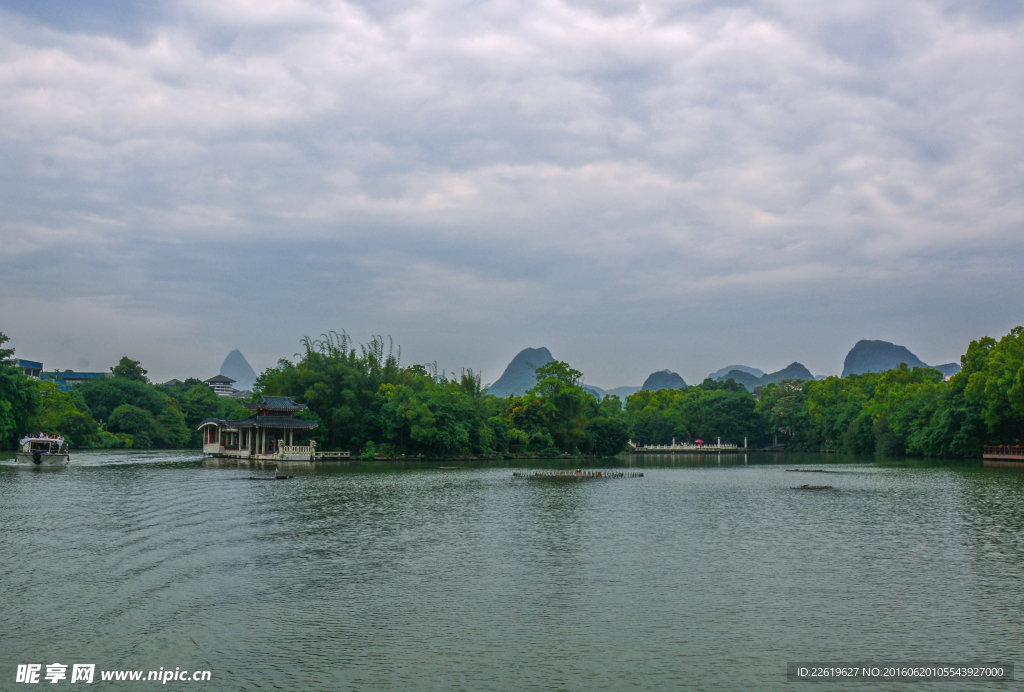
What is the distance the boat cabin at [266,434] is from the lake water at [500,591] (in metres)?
30.9

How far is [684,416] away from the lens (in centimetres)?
11606

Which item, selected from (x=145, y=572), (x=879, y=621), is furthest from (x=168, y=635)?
(x=879, y=621)

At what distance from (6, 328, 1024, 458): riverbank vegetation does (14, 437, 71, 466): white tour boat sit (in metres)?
11.3

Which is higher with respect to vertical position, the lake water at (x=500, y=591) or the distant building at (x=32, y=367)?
the distant building at (x=32, y=367)

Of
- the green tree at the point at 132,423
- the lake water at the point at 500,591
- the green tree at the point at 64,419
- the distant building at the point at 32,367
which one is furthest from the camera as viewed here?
the distant building at the point at 32,367

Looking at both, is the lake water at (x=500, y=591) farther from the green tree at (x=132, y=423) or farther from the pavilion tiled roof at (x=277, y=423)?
the green tree at (x=132, y=423)

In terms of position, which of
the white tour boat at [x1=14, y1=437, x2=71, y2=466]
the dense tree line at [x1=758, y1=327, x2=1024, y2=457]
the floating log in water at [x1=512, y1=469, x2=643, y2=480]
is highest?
the dense tree line at [x1=758, y1=327, x2=1024, y2=457]

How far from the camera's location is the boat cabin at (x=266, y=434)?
58.8 meters

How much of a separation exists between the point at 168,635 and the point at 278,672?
256cm

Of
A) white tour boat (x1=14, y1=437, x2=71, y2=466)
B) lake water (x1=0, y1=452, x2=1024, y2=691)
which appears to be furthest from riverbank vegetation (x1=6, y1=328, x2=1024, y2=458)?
lake water (x1=0, y1=452, x2=1024, y2=691)

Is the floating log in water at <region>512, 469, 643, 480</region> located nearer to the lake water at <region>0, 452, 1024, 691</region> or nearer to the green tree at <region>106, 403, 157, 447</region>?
the lake water at <region>0, 452, 1024, 691</region>

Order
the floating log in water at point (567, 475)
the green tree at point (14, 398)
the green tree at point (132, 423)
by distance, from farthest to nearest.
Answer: the green tree at point (132, 423) → the green tree at point (14, 398) → the floating log in water at point (567, 475)

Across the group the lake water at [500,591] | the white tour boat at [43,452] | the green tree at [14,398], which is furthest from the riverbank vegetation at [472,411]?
the lake water at [500,591]

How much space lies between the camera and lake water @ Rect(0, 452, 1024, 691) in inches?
A: 401
